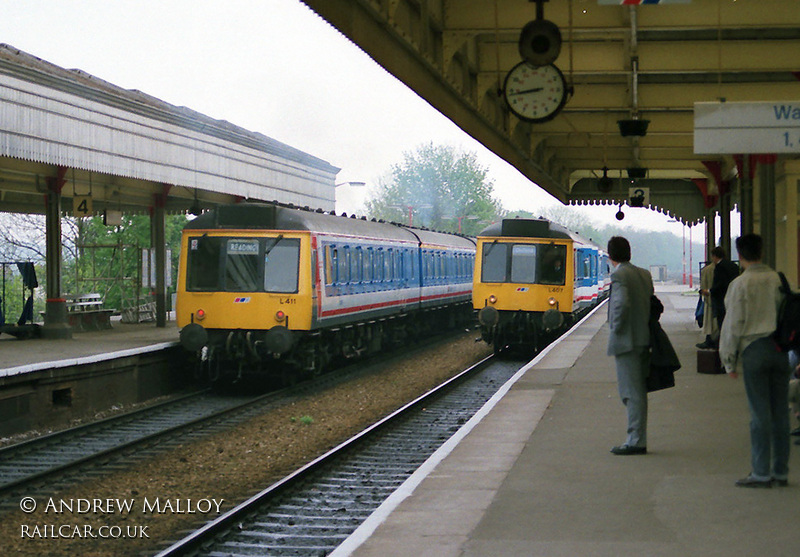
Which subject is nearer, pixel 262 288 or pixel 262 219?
pixel 262 288

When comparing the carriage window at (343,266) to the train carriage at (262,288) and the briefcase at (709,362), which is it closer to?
the train carriage at (262,288)

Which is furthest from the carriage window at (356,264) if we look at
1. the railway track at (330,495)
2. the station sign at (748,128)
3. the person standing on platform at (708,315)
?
the station sign at (748,128)

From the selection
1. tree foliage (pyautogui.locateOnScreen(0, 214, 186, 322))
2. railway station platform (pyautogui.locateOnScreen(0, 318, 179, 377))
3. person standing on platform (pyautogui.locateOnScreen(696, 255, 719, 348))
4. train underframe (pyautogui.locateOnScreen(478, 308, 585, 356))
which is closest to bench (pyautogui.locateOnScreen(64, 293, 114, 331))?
railway station platform (pyautogui.locateOnScreen(0, 318, 179, 377))

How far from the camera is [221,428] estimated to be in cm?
1346

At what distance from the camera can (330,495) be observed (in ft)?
31.1

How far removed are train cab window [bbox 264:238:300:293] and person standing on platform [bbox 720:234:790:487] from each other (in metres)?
10.4

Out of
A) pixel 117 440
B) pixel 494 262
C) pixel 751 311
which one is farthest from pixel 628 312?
pixel 494 262

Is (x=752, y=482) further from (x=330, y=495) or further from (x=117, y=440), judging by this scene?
(x=117, y=440)

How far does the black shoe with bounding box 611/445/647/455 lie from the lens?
8.45m

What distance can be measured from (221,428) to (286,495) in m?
4.34

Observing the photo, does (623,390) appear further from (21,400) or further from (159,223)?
(159,223)

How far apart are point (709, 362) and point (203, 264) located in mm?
8052

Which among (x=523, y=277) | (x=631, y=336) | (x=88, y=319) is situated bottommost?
(x=88, y=319)

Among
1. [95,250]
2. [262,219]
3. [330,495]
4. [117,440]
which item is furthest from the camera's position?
[95,250]
